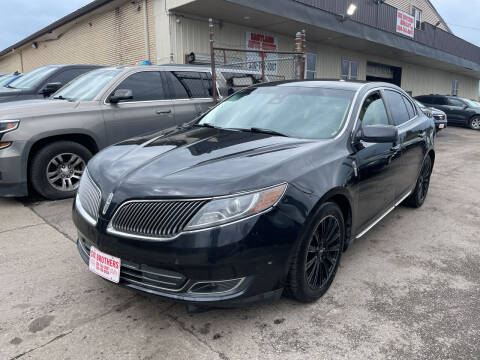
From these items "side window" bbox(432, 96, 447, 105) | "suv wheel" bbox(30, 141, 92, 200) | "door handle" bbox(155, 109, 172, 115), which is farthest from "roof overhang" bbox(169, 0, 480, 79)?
"suv wheel" bbox(30, 141, 92, 200)

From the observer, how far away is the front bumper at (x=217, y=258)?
203cm

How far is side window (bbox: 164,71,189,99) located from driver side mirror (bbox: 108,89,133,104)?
0.91 meters

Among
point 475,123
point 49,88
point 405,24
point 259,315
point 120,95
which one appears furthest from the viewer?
point 475,123

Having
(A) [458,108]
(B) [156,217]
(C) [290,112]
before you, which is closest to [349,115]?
(C) [290,112]

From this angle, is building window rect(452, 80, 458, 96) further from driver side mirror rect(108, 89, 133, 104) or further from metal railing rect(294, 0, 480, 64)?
driver side mirror rect(108, 89, 133, 104)

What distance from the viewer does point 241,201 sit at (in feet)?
6.88

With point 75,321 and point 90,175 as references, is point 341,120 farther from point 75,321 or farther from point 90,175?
point 75,321

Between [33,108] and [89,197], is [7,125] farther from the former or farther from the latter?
[89,197]

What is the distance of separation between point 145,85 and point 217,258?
4.21 meters

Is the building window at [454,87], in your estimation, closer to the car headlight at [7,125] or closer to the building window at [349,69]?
the building window at [349,69]

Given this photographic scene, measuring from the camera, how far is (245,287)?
2137mm

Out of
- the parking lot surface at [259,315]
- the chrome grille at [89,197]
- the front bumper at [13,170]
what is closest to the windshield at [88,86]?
the front bumper at [13,170]

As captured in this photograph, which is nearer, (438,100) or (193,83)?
(193,83)

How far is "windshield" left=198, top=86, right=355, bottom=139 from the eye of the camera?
3.06 m
